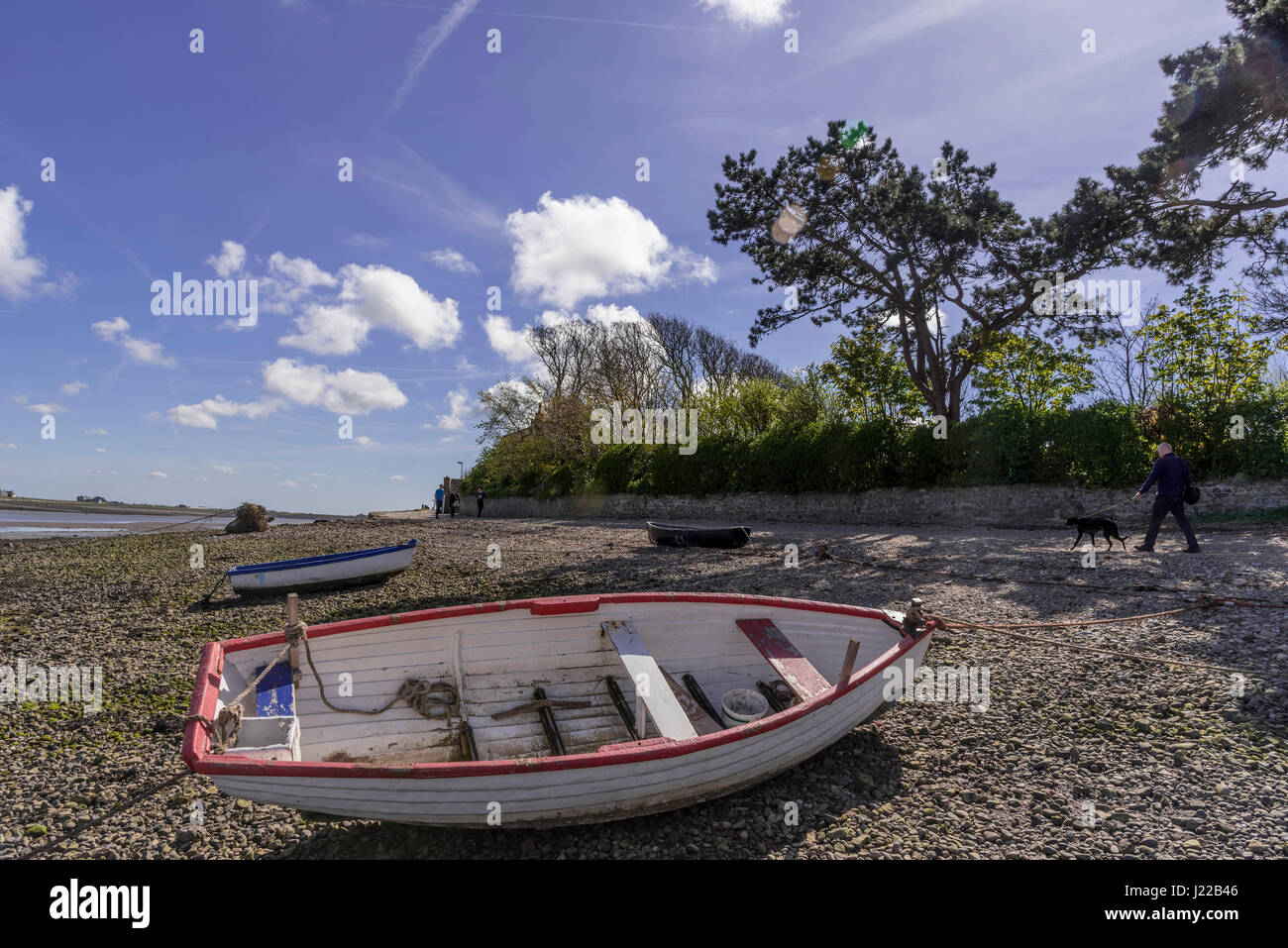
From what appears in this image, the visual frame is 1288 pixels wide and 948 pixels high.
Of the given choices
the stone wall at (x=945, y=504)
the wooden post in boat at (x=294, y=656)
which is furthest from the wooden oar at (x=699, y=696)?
the stone wall at (x=945, y=504)

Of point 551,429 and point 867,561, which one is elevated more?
point 551,429

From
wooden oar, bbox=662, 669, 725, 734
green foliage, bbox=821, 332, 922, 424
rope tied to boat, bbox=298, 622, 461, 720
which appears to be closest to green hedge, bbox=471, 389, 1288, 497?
green foliage, bbox=821, 332, 922, 424

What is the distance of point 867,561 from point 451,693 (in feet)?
31.5

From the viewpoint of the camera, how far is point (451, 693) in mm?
4582

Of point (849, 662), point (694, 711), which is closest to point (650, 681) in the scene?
point (694, 711)

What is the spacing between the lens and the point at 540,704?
4676 mm

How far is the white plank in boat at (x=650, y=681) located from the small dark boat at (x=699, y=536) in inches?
405

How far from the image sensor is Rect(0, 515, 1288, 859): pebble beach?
345 cm

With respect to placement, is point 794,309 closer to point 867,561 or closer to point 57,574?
point 867,561

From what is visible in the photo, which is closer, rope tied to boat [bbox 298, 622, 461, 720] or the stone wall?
rope tied to boat [bbox 298, 622, 461, 720]

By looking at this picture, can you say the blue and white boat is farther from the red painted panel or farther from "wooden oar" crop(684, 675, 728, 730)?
"wooden oar" crop(684, 675, 728, 730)

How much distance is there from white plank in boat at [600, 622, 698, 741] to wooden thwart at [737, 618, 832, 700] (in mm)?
797

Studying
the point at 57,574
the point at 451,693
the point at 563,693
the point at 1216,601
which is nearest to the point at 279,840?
the point at 451,693
